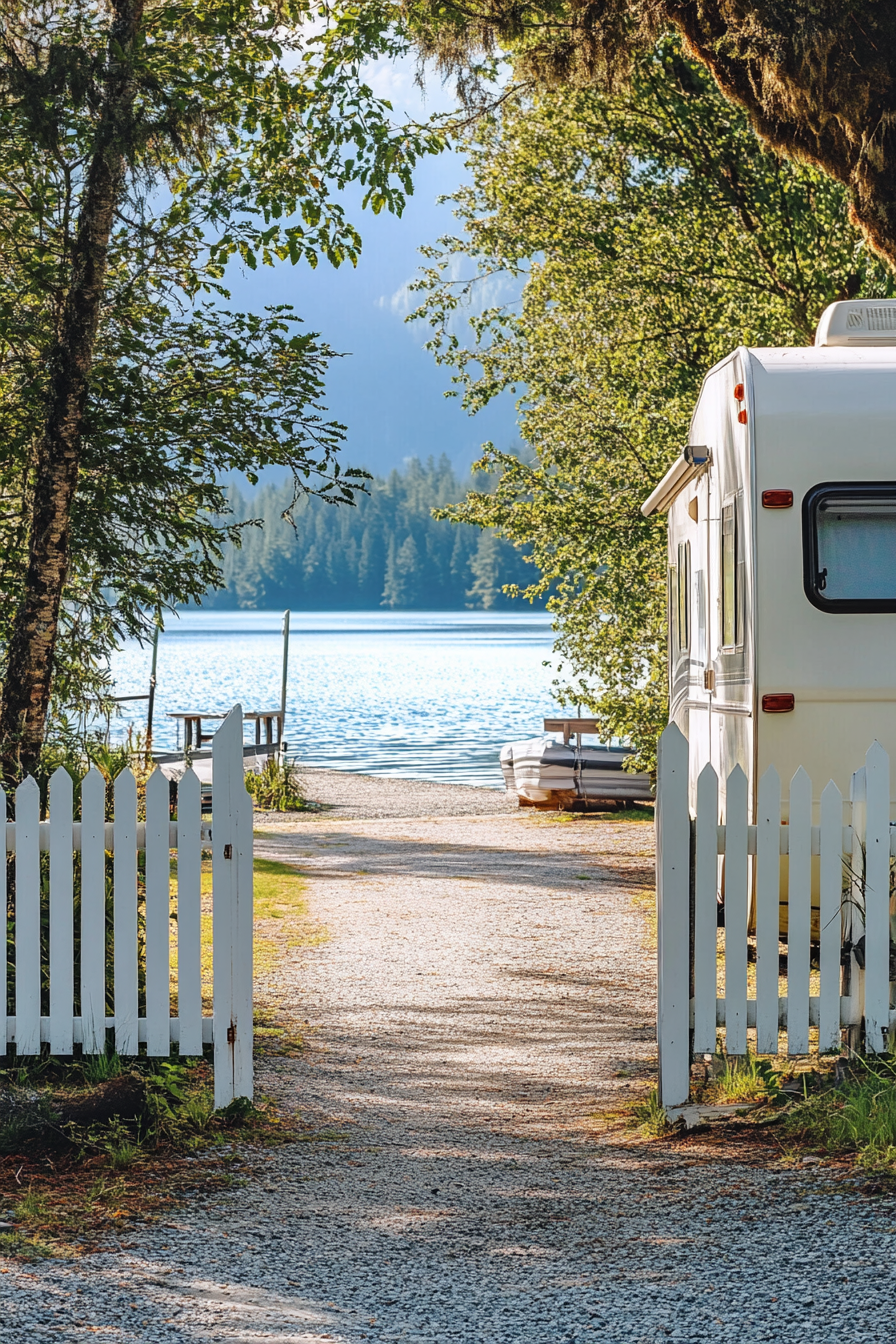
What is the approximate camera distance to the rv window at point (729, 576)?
22.7ft

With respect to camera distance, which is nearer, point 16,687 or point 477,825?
point 16,687

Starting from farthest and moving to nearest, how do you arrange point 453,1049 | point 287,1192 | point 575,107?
point 575,107 < point 453,1049 < point 287,1192

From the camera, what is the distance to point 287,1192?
4.21m

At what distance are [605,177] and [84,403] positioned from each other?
9787 millimetres

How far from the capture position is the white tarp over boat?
62.8ft

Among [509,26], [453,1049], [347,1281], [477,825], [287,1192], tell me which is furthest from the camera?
[477,825]

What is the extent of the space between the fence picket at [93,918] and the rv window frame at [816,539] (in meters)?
3.56

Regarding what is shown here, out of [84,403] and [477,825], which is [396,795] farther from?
[84,403]

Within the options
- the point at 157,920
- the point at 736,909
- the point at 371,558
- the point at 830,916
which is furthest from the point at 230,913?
the point at 371,558

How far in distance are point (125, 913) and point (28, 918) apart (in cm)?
38

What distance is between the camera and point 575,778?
19406 mm

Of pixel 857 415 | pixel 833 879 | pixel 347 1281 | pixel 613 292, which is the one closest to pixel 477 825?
pixel 613 292

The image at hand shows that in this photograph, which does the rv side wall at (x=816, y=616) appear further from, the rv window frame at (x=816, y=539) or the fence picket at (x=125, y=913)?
the fence picket at (x=125, y=913)

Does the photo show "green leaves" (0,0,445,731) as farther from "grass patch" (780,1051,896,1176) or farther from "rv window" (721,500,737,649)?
"grass patch" (780,1051,896,1176)
